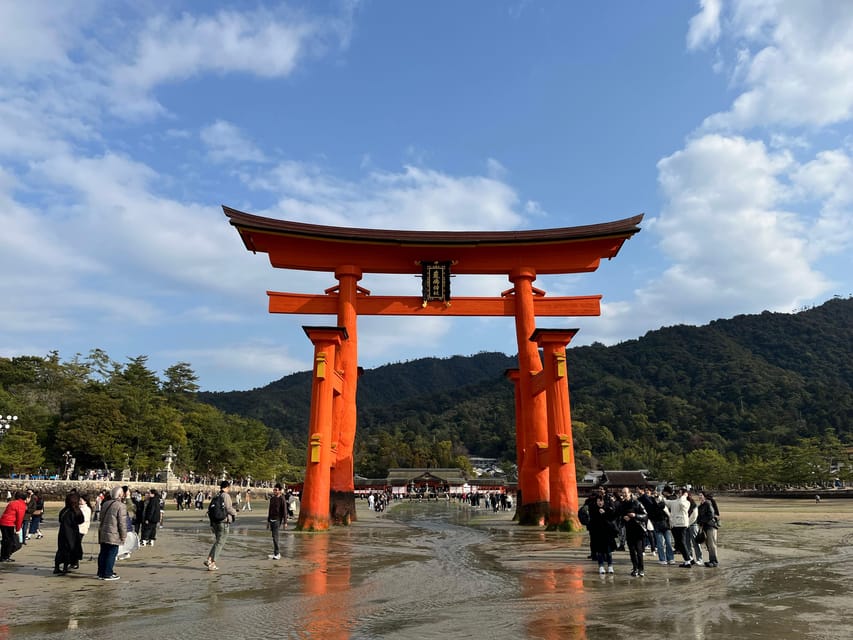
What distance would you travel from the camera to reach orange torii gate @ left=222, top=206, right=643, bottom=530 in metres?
21.2

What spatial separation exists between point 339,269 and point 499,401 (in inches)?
6478

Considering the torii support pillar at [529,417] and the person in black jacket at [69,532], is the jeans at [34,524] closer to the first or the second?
the person in black jacket at [69,532]

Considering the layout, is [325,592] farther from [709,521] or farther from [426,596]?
[709,521]

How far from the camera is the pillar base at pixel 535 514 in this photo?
21.4m

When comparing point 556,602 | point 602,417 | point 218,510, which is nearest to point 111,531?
point 218,510

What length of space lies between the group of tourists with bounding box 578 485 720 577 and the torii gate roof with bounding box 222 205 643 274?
12467mm

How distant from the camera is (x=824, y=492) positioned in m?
59.1

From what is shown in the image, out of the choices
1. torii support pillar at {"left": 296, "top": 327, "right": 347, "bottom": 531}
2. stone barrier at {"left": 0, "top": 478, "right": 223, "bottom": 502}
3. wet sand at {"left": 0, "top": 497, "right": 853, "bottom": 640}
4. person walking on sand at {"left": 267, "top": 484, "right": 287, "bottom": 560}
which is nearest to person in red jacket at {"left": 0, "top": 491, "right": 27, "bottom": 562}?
wet sand at {"left": 0, "top": 497, "right": 853, "bottom": 640}

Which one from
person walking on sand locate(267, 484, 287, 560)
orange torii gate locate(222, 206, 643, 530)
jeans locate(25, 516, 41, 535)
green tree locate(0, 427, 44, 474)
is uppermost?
orange torii gate locate(222, 206, 643, 530)

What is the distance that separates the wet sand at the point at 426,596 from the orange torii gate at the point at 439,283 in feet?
25.0

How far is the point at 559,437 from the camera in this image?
18.2m

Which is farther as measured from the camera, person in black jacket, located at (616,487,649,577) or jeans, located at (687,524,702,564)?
jeans, located at (687,524,702,564)

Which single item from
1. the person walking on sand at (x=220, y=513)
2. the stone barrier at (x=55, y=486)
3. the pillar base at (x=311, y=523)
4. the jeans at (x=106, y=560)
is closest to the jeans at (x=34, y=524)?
the pillar base at (x=311, y=523)

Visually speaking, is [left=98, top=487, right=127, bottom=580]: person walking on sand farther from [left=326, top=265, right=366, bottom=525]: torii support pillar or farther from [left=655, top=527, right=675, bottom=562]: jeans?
[left=326, top=265, right=366, bottom=525]: torii support pillar
